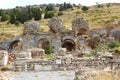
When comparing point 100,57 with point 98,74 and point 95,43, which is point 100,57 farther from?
point 95,43

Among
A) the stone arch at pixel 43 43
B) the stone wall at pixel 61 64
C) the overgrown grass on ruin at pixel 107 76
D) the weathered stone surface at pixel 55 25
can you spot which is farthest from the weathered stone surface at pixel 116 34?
the overgrown grass on ruin at pixel 107 76

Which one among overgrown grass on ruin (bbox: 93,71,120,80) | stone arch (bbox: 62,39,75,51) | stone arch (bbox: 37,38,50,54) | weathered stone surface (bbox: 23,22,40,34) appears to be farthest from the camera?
stone arch (bbox: 37,38,50,54)

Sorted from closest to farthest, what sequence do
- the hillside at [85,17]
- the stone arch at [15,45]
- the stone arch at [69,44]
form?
the stone arch at [69,44] < the stone arch at [15,45] < the hillside at [85,17]

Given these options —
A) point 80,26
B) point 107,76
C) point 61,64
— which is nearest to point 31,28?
point 80,26

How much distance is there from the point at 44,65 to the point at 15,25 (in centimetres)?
6693

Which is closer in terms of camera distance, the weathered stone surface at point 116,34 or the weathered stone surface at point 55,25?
the weathered stone surface at point 116,34

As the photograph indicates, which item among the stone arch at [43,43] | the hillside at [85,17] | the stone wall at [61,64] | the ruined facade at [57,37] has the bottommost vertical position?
the hillside at [85,17]

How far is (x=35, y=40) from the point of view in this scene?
56.7m

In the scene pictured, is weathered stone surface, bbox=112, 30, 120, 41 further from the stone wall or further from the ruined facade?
the stone wall

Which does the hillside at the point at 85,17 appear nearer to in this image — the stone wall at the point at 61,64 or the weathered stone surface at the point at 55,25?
the weathered stone surface at the point at 55,25

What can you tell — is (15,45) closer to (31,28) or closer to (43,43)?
(43,43)

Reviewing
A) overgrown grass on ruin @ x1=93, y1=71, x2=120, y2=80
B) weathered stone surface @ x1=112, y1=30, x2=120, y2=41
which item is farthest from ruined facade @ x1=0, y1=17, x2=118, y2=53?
overgrown grass on ruin @ x1=93, y1=71, x2=120, y2=80

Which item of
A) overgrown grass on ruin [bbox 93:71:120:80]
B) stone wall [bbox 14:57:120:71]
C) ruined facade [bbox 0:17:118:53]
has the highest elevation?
overgrown grass on ruin [bbox 93:71:120:80]

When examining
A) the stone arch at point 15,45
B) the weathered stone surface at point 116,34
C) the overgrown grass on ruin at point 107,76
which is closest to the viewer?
the overgrown grass on ruin at point 107,76
